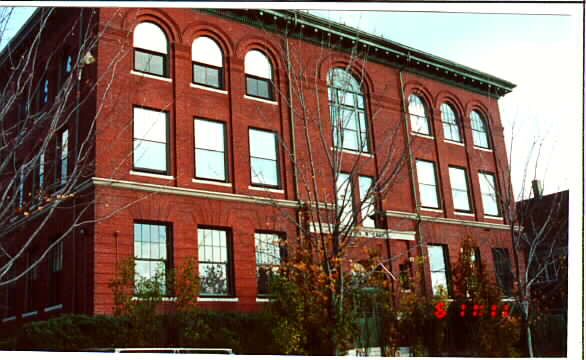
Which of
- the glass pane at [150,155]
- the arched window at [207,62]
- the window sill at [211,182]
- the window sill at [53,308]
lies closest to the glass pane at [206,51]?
the arched window at [207,62]

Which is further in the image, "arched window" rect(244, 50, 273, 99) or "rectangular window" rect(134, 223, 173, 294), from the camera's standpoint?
"arched window" rect(244, 50, 273, 99)

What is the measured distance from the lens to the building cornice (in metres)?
23.4

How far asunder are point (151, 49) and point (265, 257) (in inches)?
311

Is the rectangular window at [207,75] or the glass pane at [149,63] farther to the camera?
the rectangular window at [207,75]

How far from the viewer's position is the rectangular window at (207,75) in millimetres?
21859

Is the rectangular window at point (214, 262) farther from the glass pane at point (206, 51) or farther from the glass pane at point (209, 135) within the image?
the glass pane at point (206, 51)

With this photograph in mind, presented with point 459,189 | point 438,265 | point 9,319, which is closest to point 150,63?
point 9,319

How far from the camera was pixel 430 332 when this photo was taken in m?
21.5

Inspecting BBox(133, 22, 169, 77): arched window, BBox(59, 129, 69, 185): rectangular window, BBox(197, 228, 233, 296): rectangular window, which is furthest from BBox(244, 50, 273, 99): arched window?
BBox(59, 129, 69, 185): rectangular window

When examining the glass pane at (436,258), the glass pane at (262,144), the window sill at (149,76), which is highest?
the window sill at (149,76)

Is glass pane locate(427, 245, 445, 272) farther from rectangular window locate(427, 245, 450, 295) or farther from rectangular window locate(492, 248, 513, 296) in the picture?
rectangular window locate(492, 248, 513, 296)

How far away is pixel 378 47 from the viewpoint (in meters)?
26.5
